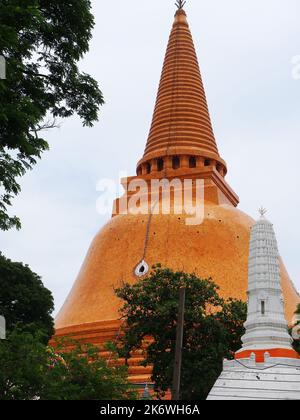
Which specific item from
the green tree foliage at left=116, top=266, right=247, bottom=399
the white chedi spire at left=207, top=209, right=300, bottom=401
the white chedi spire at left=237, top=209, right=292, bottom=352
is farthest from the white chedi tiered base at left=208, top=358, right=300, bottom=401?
the green tree foliage at left=116, top=266, right=247, bottom=399

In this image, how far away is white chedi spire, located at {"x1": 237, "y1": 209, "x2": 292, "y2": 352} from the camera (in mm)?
18266

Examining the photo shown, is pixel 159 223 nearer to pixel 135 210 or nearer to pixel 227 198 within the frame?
pixel 135 210

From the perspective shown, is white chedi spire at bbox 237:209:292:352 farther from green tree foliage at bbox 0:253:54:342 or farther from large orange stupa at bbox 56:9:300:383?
green tree foliage at bbox 0:253:54:342

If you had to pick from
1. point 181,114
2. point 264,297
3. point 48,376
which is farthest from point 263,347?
point 181,114

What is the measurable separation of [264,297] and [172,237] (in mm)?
10460

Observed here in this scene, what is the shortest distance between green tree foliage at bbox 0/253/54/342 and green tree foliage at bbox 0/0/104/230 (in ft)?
37.1

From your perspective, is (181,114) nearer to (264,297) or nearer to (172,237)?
(172,237)

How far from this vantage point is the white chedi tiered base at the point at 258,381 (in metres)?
16.0

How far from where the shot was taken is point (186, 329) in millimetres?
19906

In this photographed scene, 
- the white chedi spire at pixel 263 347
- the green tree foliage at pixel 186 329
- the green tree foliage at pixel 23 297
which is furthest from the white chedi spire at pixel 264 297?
the green tree foliage at pixel 23 297

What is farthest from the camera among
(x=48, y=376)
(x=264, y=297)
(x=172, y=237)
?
(x=172, y=237)

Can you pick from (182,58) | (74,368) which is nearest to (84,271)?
(182,58)

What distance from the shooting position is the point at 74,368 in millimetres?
15328
